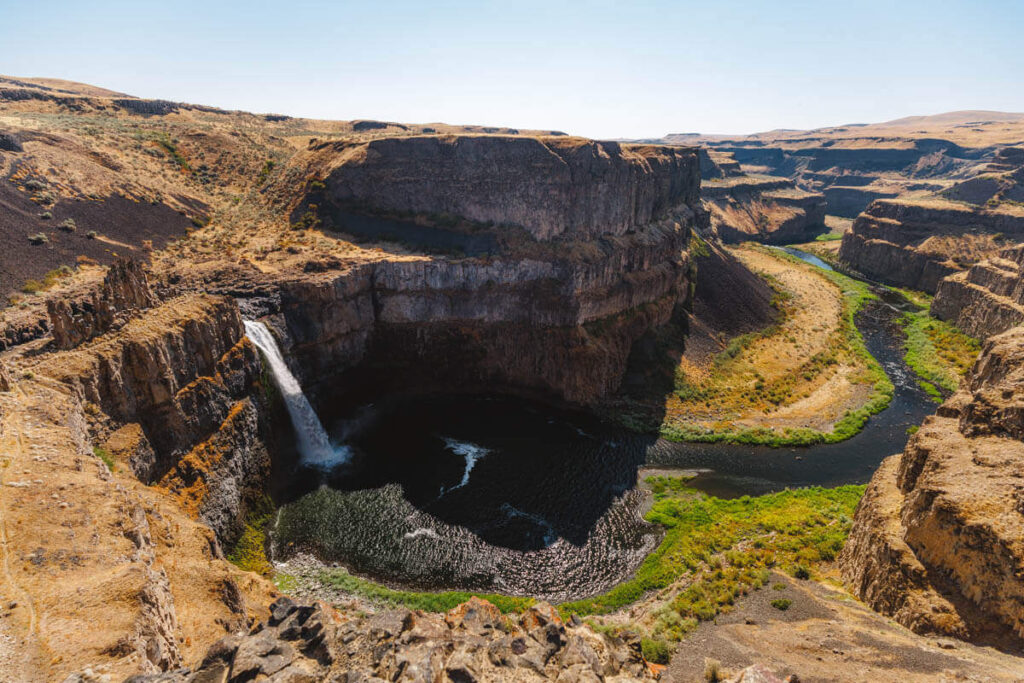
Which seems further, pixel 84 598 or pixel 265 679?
pixel 84 598

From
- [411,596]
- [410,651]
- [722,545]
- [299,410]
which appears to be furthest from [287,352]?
[722,545]

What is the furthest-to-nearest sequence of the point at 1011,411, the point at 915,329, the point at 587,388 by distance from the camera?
1. the point at 915,329
2. the point at 587,388
3. the point at 1011,411

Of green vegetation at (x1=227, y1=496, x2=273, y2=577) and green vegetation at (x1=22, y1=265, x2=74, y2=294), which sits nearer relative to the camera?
green vegetation at (x1=227, y1=496, x2=273, y2=577)

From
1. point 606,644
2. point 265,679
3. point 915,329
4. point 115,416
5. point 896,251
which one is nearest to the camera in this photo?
point 265,679

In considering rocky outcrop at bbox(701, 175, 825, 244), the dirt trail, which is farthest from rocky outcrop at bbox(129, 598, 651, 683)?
rocky outcrop at bbox(701, 175, 825, 244)

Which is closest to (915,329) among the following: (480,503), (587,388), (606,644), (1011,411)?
(587,388)

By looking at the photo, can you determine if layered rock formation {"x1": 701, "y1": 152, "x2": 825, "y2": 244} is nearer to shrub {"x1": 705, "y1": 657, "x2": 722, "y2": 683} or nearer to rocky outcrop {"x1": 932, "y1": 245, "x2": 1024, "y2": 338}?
rocky outcrop {"x1": 932, "y1": 245, "x2": 1024, "y2": 338}

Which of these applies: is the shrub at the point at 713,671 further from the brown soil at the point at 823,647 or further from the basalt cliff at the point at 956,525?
the basalt cliff at the point at 956,525

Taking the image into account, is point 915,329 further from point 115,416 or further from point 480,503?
point 115,416

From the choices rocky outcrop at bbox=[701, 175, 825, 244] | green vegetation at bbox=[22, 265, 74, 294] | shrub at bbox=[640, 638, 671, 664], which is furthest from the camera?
rocky outcrop at bbox=[701, 175, 825, 244]
